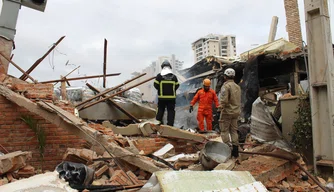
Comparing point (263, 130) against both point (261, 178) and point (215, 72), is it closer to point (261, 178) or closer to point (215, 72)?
point (261, 178)

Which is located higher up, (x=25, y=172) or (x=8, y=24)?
(x=8, y=24)

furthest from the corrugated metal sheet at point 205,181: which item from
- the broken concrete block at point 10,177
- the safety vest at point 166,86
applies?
the safety vest at point 166,86

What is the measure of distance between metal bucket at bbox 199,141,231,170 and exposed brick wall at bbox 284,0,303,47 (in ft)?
31.0

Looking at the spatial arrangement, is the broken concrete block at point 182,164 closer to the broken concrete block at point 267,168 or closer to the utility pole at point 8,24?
the broken concrete block at point 267,168

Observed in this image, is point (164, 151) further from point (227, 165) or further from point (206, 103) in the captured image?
point (206, 103)

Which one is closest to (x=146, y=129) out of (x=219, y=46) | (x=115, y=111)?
(x=115, y=111)

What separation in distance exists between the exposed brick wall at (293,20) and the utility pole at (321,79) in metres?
7.58

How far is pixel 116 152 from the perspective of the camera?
165 inches

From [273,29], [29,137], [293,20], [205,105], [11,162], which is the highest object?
[273,29]

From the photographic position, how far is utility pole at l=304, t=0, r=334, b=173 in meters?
4.98

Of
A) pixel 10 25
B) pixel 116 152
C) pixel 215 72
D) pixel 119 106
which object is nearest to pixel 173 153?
pixel 116 152

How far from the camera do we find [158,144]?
6105 millimetres

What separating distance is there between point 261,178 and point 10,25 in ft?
19.9

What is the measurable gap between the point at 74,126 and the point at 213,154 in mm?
2324
